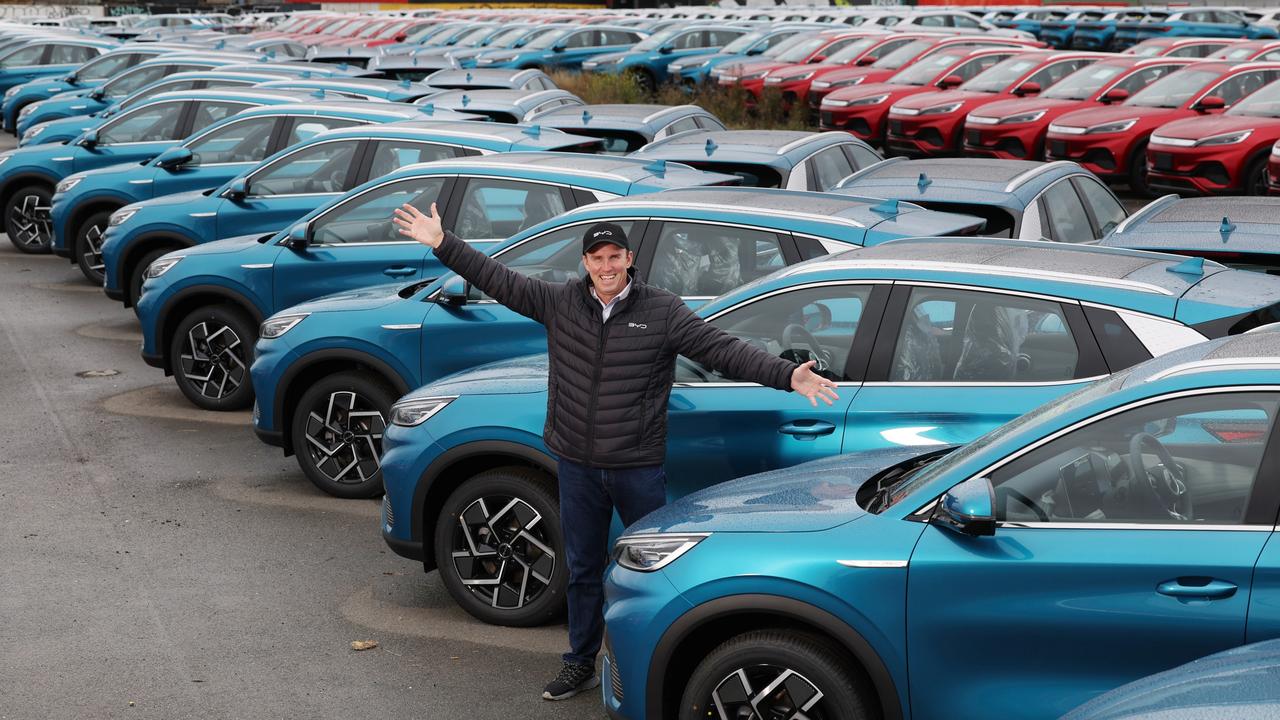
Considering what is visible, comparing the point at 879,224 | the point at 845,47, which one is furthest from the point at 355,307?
the point at 845,47

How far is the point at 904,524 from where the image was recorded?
14.8 feet

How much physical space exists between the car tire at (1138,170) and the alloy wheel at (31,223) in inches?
503

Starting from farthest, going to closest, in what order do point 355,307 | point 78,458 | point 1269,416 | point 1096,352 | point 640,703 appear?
point 78,458 < point 355,307 < point 1096,352 < point 640,703 < point 1269,416

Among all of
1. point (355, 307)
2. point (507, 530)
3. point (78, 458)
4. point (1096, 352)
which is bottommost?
point (78, 458)

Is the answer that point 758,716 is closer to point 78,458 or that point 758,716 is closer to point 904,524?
point 904,524

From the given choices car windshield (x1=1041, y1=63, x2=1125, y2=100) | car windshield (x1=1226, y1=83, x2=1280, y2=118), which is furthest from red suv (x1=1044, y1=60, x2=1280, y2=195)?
car windshield (x1=1041, y1=63, x2=1125, y2=100)

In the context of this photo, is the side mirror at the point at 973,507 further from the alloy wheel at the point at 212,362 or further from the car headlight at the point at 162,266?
the car headlight at the point at 162,266

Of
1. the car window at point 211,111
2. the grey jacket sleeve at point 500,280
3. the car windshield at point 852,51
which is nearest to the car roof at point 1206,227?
the grey jacket sleeve at point 500,280

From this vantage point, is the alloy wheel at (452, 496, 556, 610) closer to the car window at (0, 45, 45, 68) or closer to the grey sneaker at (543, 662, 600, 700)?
the grey sneaker at (543, 662, 600, 700)

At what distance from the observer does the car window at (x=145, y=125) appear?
1550 cm

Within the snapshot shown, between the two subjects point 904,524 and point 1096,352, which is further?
point 1096,352

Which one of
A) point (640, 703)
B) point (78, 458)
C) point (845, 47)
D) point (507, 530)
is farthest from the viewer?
point (845, 47)

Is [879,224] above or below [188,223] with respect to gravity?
above

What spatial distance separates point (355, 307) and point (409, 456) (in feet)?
6.60
